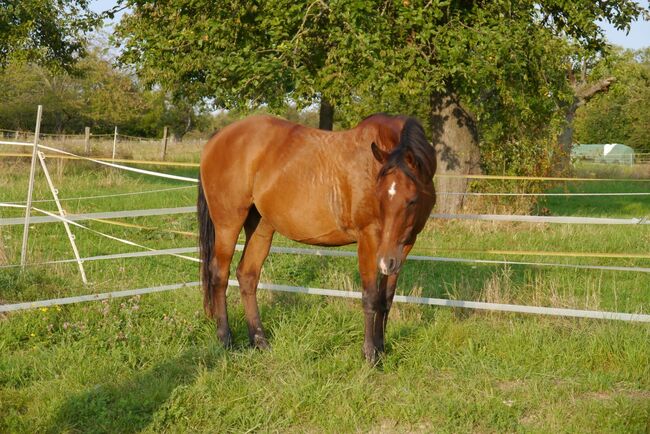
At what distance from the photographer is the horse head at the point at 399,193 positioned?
4.44 metres

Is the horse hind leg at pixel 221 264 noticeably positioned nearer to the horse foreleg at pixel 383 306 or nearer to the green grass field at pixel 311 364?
the green grass field at pixel 311 364

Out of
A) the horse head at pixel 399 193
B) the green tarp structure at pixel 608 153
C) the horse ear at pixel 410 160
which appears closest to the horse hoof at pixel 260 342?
the horse head at pixel 399 193

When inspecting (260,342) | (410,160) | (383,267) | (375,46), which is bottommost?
(260,342)

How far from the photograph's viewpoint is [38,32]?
18.1 m

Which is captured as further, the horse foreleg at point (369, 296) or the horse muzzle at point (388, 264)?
the horse foreleg at point (369, 296)

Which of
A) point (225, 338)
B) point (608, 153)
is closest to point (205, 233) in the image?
point (225, 338)

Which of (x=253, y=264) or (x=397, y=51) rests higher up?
(x=397, y=51)

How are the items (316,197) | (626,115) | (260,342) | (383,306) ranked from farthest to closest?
(626,115) < (260,342) < (316,197) < (383,306)

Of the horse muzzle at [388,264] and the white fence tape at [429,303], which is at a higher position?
the horse muzzle at [388,264]

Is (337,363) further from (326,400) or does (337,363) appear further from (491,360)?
(491,360)

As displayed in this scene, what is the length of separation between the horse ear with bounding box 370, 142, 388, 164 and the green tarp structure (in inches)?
1715

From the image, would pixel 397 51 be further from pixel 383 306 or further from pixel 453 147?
pixel 383 306

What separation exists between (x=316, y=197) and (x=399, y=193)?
3.09ft

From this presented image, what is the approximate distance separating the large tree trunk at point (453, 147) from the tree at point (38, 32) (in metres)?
8.33
